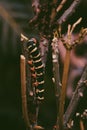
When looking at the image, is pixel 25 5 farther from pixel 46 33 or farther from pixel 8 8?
pixel 46 33

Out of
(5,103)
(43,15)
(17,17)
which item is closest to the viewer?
(43,15)

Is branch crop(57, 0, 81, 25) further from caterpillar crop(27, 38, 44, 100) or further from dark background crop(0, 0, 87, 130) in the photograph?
dark background crop(0, 0, 87, 130)

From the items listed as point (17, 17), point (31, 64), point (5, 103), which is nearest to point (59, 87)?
point (31, 64)

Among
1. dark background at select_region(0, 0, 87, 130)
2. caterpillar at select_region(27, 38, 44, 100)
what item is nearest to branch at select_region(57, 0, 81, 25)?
caterpillar at select_region(27, 38, 44, 100)

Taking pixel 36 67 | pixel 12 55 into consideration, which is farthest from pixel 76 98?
pixel 12 55

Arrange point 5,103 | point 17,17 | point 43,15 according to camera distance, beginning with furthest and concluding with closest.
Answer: point 5,103 < point 17,17 < point 43,15

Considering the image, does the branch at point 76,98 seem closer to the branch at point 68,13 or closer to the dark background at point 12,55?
the branch at point 68,13
